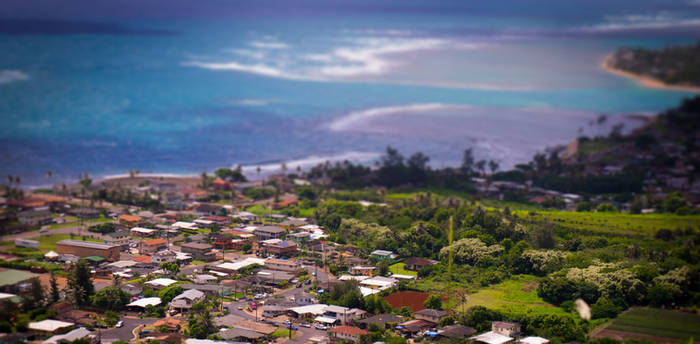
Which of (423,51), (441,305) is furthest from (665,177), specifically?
(423,51)

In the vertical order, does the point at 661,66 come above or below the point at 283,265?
above

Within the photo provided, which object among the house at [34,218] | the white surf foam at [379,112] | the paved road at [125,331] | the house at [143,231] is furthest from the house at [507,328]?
the white surf foam at [379,112]

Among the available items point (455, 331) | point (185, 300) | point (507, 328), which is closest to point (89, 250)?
point (185, 300)

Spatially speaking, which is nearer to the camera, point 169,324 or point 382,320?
point 169,324

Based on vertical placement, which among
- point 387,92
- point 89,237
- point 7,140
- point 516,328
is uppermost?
point 387,92

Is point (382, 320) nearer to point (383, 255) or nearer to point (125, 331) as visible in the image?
point (383, 255)

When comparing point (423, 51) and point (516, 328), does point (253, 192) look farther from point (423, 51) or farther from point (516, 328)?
point (423, 51)
